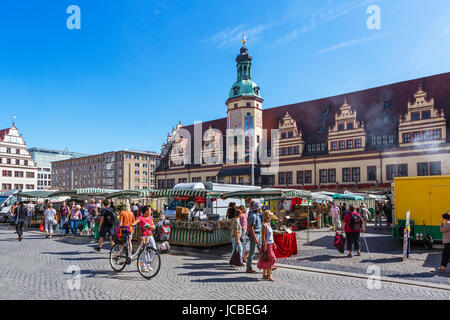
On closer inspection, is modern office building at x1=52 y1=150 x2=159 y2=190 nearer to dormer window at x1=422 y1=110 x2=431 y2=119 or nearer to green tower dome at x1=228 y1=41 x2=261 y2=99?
green tower dome at x1=228 y1=41 x2=261 y2=99

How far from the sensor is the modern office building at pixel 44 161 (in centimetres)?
14188

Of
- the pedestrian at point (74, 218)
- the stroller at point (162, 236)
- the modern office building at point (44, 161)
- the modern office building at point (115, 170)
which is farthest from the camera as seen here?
the modern office building at point (44, 161)

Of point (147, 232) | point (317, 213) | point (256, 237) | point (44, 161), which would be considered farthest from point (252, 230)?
point (44, 161)

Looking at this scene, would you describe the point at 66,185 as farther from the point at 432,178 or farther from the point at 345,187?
the point at 432,178

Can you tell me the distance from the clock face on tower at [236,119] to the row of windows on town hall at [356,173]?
9.42 metres

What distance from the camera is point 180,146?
62.2 metres

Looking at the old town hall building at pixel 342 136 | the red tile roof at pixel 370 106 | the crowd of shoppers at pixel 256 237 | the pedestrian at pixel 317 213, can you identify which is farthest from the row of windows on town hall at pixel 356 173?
the crowd of shoppers at pixel 256 237

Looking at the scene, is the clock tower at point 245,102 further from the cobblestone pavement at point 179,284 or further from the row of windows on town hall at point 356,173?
the cobblestone pavement at point 179,284

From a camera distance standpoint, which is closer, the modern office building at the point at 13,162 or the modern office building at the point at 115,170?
the modern office building at the point at 13,162

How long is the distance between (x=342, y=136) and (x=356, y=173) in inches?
189
